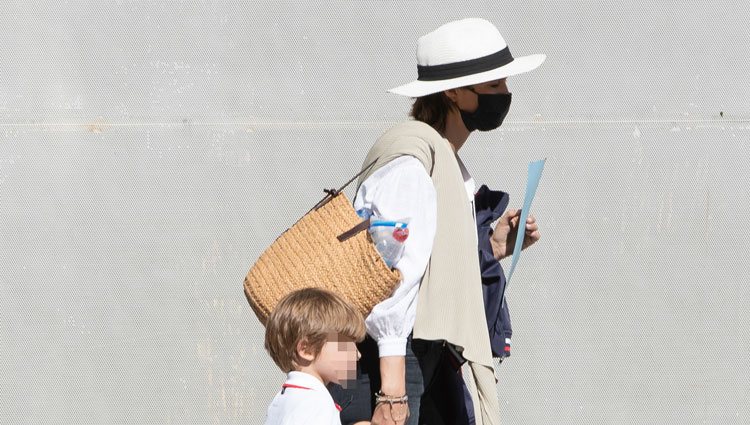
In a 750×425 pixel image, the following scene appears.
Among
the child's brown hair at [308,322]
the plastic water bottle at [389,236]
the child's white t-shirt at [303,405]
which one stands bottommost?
the child's white t-shirt at [303,405]

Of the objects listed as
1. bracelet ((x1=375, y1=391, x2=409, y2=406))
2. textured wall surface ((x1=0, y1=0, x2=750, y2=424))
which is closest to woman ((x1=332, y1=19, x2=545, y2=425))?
bracelet ((x1=375, y1=391, x2=409, y2=406))

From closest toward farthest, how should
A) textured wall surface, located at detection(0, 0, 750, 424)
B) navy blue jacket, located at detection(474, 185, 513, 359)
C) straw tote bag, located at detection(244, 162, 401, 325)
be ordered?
straw tote bag, located at detection(244, 162, 401, 325) → navy blue jacket, located at detection(474, 185, 513, 359) → textured wall surface, located at detection(0, 0, 750, 424)

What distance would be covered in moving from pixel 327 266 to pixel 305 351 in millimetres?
202

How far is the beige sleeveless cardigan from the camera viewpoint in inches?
111

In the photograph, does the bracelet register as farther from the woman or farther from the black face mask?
the black face mask

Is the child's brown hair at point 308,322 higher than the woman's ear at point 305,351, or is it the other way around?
the child's brown hair at point 308,322

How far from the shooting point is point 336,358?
8.48 ft

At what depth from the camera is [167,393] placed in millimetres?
4328

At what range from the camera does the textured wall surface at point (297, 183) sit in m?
4.23

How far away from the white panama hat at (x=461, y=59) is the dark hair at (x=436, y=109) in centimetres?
5

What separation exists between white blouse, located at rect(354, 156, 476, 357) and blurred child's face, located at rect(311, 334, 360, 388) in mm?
134

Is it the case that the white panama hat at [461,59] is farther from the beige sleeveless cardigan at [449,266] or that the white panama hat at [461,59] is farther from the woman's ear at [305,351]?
the woman's ear at [305,351]

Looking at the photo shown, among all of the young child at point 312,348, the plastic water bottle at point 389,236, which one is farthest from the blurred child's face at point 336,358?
the plastic water bottle at point 389,236

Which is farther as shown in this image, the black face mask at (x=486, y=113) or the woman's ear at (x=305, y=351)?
the black face mask at (x=486, y=113)
